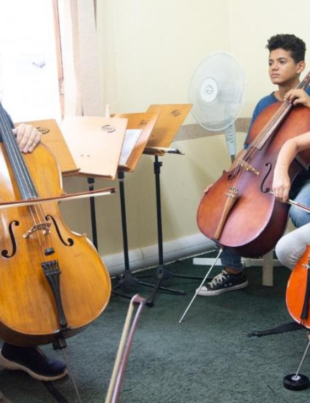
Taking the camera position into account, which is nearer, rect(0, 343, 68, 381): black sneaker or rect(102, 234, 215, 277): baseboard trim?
rect(0, 343, 68, 381): black sneaker

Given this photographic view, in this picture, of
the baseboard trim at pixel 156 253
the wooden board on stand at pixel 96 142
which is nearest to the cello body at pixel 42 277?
the wooden board on stand at pixel 96 142

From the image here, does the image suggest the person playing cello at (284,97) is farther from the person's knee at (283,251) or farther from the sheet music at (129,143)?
the sheet music at (129,143)

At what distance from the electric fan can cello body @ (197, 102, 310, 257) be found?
514 mm

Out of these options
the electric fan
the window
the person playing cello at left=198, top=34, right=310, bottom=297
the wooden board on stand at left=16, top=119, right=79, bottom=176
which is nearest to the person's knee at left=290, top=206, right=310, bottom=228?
the person playing cello at left=198, top=34, right=310, bottom=297

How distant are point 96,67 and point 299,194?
4.16ft

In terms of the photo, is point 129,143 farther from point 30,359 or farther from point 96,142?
point 30,359

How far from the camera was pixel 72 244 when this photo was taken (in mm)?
1503

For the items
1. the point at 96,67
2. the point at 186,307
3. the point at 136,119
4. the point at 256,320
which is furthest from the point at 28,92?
the point at 256,320

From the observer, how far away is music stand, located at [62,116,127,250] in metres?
2.23

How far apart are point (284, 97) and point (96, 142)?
88 cm

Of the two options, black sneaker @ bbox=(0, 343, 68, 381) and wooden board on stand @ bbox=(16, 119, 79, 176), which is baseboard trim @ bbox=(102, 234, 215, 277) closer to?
wooden board on stand @ bbox=(16, 119, 79, 176)

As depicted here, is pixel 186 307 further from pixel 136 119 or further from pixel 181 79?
pixel 181 79

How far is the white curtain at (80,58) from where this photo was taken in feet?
8.41

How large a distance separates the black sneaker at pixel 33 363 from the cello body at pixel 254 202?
0.79m
